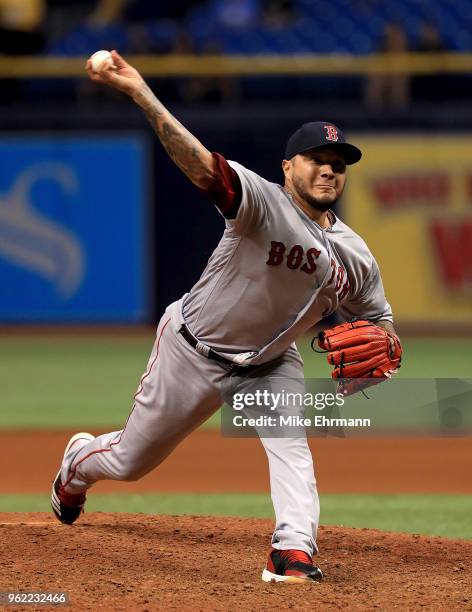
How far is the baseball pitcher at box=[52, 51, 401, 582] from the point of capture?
426cm

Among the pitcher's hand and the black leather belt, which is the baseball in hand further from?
the black leather belt

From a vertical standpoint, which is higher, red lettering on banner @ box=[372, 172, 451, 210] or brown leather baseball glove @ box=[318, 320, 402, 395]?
red lettering on banner @ box=[372, 172, 451, 210]

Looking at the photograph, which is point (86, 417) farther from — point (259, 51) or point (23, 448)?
point (259, 51)

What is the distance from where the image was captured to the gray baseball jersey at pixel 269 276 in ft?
14.3

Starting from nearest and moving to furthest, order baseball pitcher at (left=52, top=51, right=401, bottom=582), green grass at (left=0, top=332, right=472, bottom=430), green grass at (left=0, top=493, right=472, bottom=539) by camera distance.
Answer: baseball pitcher at (left=52, top=51, right=401, bottom=582) < green grass at (left=0, top=493, right=472, bottom=539) < green grass at (left=0, top=332, right=472, bottom=430)

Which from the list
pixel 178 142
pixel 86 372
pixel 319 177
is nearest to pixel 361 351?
pixel 319 177

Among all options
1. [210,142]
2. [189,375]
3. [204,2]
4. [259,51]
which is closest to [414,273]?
[210,142]

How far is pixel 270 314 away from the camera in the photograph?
456 centimetres

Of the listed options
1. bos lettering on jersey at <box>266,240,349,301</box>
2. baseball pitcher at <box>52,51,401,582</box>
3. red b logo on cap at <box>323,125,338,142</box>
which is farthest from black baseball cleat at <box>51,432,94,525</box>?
red b logo on cap at <box>323,125,338,142</box>

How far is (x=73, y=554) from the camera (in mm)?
4801

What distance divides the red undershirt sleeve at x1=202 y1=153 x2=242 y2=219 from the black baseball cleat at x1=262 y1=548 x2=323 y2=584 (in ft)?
Answer: 4.14

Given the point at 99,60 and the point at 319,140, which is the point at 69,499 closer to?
the point at 319,140

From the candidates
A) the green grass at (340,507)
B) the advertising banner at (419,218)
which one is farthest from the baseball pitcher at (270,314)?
the advertising banner at (419,218)

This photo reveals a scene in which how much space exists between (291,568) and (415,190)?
1078cm
